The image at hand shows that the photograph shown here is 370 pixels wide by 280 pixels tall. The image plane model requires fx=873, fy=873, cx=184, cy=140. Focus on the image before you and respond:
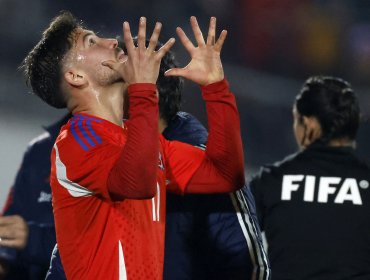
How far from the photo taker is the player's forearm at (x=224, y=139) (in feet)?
7.25

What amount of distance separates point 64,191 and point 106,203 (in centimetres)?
10

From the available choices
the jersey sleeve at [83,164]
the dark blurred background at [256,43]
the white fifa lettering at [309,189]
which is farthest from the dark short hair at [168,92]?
the dark blurred background at [256,43]

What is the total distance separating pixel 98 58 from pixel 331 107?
4.31ft

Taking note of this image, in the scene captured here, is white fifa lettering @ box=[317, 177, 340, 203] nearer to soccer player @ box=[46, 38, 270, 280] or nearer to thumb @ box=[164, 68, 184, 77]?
soccer player @ box=[46, 38, 270, 280]

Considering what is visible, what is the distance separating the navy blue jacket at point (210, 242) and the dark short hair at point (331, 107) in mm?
894

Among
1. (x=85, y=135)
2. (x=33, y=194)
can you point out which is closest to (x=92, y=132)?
(x=85, y=135)

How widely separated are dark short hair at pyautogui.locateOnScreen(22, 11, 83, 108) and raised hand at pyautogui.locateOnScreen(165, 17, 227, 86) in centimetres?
32

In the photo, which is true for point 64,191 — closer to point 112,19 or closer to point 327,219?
point 327,219

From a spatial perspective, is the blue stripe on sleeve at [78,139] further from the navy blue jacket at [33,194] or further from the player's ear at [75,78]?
the navy blue jacket at [33,194]

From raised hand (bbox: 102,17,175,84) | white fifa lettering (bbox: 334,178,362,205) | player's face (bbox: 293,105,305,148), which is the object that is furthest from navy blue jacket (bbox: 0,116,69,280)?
raised hand (bbox: 102,17,175,84)

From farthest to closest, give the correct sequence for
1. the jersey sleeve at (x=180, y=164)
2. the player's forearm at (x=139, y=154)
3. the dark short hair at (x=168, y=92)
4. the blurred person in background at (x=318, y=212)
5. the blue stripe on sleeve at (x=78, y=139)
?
the blurred person in background at (x=318, y=212) < the dark short hair at (x=168, y=92) < the jersey sleeve at (x=180, y=164) < the blue stripe on sleeve at (x=78, y=139) < the player's forearm at (x=139, y=154)

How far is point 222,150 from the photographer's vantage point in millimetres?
2240

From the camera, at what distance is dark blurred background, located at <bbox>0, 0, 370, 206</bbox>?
6.03m

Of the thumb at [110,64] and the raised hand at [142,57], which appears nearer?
the raised hand at [142,57]
